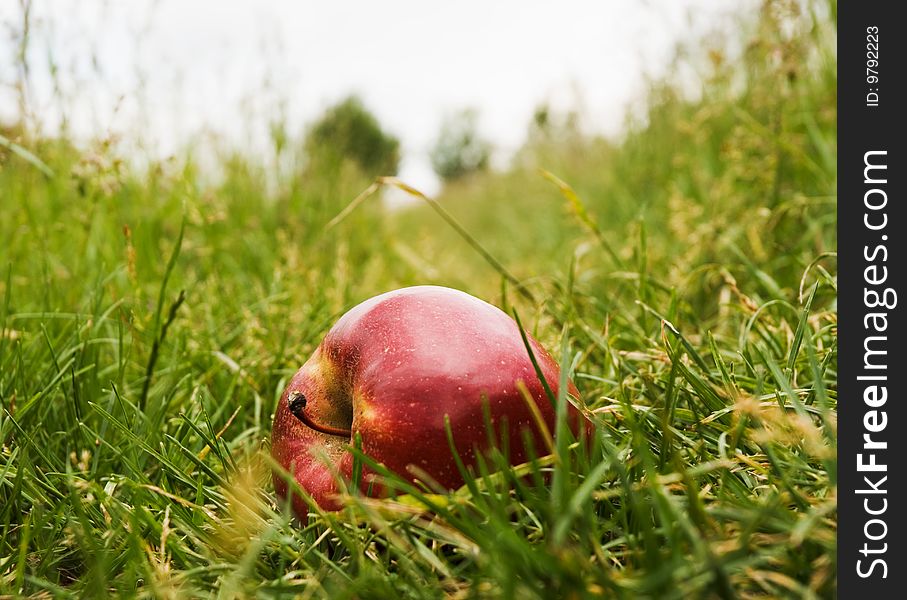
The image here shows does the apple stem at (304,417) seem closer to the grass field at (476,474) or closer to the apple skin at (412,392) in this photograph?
the apple skin at (412,392)

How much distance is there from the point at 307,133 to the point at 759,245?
9.93 ft

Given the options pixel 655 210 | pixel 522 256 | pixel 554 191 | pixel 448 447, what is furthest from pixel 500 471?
pixel 554 191

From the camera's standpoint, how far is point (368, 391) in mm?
1029

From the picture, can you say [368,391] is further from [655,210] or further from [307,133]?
[307,133]

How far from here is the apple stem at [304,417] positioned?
1.10 meters

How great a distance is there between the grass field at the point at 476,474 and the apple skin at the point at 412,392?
0.07m

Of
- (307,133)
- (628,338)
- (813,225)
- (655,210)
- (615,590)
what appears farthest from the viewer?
(307,133)

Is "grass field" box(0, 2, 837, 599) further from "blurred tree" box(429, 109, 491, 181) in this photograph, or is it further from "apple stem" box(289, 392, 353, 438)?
"blurred tree" box(429, 109, 491, 181)

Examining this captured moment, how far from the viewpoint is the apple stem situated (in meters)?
A: 1.10

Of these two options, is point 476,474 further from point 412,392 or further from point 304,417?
point 304,417

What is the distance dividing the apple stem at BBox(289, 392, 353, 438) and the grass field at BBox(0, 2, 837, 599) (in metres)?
0.14

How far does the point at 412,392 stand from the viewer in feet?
3.23
